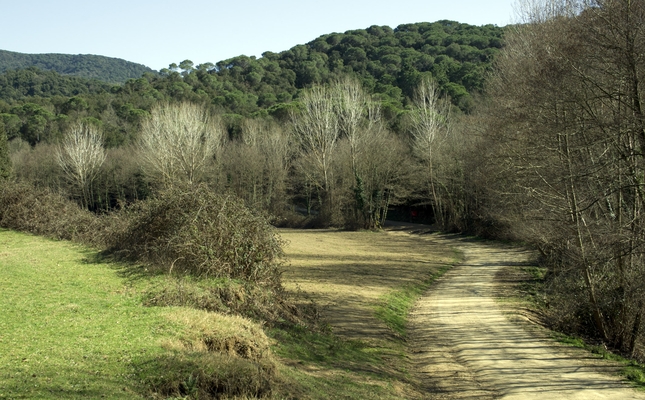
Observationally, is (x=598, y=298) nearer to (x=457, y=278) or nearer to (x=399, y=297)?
(x=399, y=297)

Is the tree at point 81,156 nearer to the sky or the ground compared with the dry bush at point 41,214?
nearer to the sky

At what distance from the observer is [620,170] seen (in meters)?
13.5

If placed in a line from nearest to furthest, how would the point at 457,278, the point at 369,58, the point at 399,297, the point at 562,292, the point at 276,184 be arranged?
the point at 562,292 → the point at 399,297 → the point at 457,278 → the point at 276,184 → the point at 369,58

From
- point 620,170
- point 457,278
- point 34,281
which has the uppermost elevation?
point 620,170

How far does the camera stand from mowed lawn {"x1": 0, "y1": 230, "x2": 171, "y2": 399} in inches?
239

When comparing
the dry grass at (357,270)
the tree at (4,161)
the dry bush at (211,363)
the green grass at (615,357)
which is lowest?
the green grass at (615,357)

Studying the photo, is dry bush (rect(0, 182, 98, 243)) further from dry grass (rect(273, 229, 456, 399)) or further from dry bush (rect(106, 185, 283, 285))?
dry grass (rect(273, 229, 456, 399))

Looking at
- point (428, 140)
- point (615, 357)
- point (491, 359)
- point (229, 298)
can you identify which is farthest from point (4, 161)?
point (615, 357)

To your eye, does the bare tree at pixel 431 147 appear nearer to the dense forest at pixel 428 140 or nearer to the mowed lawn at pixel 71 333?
the dense forest at pixel 428 140

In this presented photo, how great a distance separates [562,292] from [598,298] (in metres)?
2.26

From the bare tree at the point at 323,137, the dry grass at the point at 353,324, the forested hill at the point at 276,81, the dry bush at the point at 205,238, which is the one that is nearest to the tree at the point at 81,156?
the forested hill at the point at 276,81

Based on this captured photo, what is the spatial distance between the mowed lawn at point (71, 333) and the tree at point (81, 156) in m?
43.7

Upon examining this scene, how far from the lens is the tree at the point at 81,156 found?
54.5 metres

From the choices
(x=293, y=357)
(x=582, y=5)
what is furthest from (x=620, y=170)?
(x=293, y=357)
